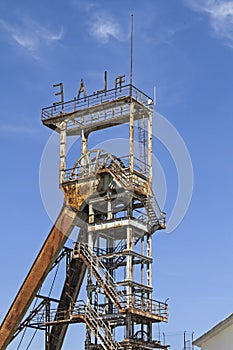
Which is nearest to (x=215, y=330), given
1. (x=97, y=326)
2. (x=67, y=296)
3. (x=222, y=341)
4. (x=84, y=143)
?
(x=222, y=341)

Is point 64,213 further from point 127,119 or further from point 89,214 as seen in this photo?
point 127,119

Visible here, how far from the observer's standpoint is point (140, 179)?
63031mm

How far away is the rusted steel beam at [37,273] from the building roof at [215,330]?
29.4 metres

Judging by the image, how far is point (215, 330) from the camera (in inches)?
1328

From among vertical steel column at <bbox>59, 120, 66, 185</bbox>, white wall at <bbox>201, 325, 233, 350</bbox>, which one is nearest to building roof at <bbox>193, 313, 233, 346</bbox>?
white wall at <bbox>201, 325, 233, 350</bbox>

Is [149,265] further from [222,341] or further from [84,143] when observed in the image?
[222,341]

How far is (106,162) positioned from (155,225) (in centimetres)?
637

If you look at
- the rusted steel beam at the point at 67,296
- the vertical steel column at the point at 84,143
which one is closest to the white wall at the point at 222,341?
the rusted steel beam at the point at 67,296

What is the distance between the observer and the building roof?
3241cm

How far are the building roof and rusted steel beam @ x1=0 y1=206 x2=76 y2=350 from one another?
96.3 ft

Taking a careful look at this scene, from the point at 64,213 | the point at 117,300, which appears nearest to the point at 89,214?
the point at 64,213

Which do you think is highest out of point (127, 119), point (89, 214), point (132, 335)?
point (127, 119)

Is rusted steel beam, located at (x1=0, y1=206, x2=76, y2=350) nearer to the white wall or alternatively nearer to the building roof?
the building roof

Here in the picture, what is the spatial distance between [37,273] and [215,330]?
33.0 m
